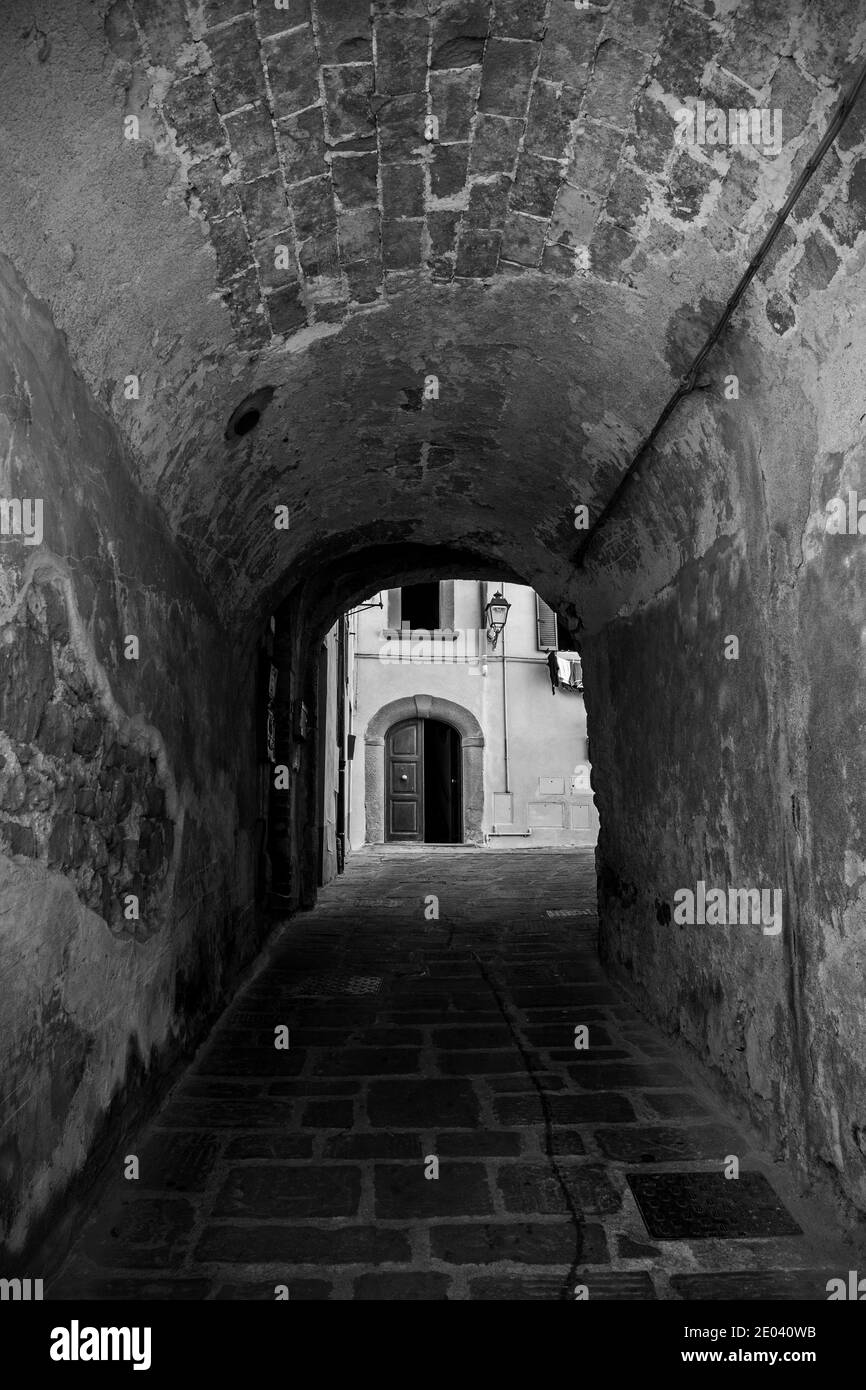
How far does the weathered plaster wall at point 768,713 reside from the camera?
8.21 feet

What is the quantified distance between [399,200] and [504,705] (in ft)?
48.9

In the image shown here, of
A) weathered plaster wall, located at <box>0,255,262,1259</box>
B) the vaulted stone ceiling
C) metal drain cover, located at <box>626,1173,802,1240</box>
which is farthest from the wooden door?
metal drain cover, located at <box>626,1173,802,1240</box>

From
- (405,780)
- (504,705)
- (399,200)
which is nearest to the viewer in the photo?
(399,200)

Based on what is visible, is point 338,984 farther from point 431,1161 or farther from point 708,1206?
point 708,1206

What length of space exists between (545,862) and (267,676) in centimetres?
671

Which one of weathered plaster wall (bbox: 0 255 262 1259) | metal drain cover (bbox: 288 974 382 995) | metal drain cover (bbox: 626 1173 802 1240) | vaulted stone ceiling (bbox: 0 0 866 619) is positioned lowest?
metal drain cover (bbox: 626 1173 802 1240)

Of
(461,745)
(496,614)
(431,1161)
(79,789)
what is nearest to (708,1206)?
(431,1161)

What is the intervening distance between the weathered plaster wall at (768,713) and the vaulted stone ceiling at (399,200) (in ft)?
0.75

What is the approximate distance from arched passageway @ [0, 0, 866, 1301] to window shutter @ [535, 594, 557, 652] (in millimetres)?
13404

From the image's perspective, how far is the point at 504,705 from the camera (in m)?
17.6

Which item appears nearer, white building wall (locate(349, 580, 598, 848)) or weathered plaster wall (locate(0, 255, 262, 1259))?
weathered plaster wall (locate(0, 255, 262, 1259))

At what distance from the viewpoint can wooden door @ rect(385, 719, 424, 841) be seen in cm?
1773

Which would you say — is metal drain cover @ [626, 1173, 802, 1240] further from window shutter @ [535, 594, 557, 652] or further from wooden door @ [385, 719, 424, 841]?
window shutter @ [535, 594, 557, 652]
